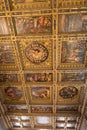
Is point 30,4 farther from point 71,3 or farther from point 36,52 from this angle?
point 36,52

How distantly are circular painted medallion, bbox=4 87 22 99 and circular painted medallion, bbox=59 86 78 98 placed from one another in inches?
119

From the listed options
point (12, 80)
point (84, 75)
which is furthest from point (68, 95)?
point (12, 80)

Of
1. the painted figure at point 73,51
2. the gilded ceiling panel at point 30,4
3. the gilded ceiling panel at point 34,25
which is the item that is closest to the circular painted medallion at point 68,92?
the painted figure at point 73,51

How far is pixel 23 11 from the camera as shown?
924 centimetres

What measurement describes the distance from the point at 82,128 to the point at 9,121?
648 cm

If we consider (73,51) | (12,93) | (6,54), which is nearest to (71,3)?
(73,51)

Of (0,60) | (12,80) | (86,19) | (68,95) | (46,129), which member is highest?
(86,19)

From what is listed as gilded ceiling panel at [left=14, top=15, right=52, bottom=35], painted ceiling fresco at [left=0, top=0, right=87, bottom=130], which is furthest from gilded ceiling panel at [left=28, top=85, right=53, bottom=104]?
gilded ceiling panel at [left=14, top=15, right=52, bottom=35]

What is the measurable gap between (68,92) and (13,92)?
3979 millimetres

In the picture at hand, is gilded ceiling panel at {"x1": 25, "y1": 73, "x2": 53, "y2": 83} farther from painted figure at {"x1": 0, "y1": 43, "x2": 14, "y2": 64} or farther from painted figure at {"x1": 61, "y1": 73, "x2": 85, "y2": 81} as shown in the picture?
painted figure at {"x1": 0, "y1": 43, "x2": 14, "y2": 64}

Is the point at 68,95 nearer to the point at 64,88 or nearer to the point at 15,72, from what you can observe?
the point at 64,88

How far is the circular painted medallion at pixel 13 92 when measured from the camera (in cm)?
1473

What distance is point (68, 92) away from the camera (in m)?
14.9

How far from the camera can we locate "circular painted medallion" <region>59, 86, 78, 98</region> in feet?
47.7
